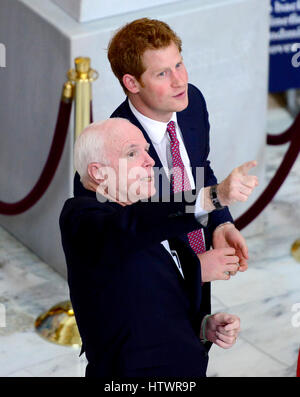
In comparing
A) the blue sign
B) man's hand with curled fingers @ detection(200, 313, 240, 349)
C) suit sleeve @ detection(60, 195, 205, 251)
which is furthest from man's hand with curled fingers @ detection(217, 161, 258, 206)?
the blue sign

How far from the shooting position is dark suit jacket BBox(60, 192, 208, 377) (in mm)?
2117

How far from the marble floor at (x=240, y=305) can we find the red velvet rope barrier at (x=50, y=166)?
0.53 m

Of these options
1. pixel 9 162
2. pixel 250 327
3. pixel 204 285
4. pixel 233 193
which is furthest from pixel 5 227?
pixel 233 193

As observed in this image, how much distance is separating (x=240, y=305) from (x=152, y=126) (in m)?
3.16

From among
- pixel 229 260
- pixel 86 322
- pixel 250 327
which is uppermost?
pixel 229 260

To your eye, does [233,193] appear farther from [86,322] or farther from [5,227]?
[5,227]

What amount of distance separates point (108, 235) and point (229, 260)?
1.07 feet

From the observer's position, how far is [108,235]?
208cm

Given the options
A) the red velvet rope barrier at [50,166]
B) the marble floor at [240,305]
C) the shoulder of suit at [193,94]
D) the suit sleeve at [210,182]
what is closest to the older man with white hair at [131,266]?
the suit sleeve at [210,182]

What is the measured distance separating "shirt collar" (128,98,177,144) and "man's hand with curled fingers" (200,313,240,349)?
0.50m

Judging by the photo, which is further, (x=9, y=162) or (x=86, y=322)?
(x=9, y=162)

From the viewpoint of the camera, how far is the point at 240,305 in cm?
517

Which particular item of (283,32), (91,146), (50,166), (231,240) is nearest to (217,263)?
(231,240)

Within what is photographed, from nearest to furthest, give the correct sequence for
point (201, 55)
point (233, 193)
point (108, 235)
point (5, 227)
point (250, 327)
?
point (233, 193) → point (108, 235) → point (201, 55) → point (250, 327) → point (5, 227)
